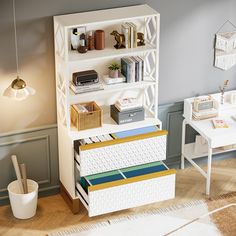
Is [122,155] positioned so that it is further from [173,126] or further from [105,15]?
[105,15]

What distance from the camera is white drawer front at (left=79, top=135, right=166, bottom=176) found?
4.99 m

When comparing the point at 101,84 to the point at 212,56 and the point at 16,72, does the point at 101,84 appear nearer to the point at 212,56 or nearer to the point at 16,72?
the point at 16,72

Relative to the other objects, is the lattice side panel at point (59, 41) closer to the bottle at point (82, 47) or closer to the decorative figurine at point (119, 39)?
the bottle at point (82, 47)

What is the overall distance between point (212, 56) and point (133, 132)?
105 cm

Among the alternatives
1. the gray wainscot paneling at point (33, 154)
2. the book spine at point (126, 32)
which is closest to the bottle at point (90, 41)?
the book spine at point (126, 32)

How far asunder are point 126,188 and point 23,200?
2.71 ft

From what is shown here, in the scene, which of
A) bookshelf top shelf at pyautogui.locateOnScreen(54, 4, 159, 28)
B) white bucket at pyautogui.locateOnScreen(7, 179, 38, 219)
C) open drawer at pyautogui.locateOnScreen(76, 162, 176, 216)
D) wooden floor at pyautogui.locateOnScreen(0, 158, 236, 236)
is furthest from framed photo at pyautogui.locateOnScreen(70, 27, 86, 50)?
wooden floor at pyautogui.locateOnScreen(0, 158, 236, 236)

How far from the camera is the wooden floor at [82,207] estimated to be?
509 centimetres

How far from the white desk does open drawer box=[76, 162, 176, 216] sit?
1.45ft

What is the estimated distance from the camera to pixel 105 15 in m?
4.89

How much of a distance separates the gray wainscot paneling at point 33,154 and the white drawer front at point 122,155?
46 centimetres

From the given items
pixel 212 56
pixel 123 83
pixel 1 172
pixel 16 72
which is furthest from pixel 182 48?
pixel 1 172

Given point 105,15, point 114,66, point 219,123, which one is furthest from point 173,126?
point 105,15

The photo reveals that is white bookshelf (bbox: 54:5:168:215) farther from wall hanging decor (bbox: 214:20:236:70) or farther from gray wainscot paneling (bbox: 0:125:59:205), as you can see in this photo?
wall hanging decor (bbox: 214:20:236:70)
